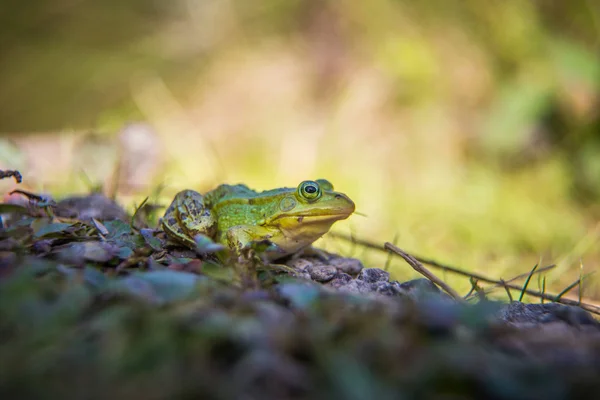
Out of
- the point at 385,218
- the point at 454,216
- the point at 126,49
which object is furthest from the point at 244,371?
the point at 126,49

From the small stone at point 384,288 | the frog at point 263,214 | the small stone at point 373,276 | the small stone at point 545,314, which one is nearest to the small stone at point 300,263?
the frog at point 263,214

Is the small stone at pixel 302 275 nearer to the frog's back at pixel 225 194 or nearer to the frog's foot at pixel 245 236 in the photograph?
the frog's foot at pixel 245 236

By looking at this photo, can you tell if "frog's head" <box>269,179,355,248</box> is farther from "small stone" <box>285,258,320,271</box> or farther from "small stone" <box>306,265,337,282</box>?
"small stone" <box>306,265,337,282</box>

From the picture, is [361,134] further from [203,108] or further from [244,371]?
[244,371]

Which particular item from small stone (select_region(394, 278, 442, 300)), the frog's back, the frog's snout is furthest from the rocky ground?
the frog's back

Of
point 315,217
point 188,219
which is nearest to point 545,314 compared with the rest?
point 315,217
